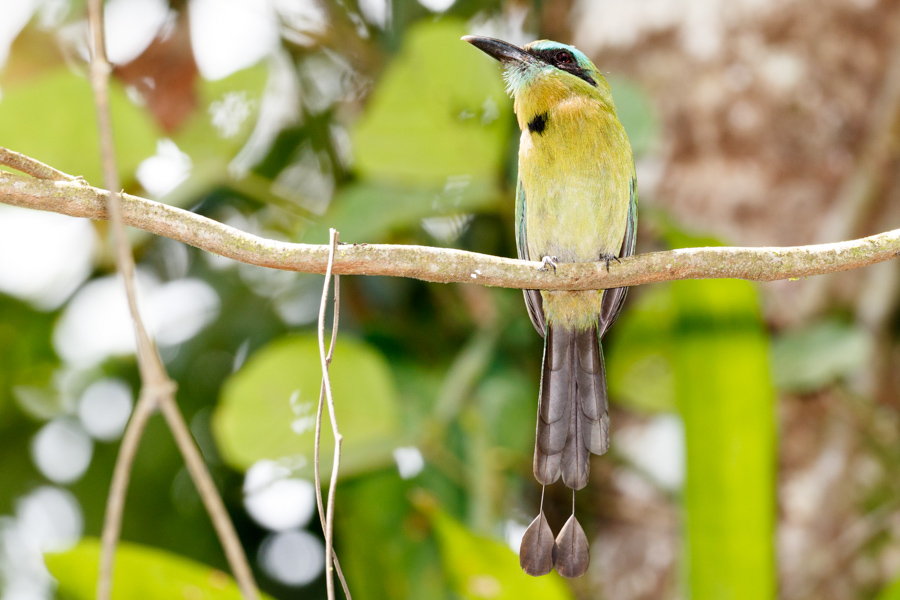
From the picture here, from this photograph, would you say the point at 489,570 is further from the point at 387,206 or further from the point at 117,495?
the point at 117,495

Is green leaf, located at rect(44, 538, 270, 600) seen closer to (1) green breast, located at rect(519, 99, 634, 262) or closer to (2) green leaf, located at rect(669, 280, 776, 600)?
(2) green leaf, located at rect(669, 280, 776, 600)

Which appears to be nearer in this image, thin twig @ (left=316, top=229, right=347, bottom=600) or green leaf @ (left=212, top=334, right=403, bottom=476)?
thin twig @ (left=316, top=229, right=347, bottom=600)

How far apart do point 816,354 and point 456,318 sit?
138cm

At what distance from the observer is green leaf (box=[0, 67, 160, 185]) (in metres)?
2.43

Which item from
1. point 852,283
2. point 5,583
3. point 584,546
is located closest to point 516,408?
point 852,283

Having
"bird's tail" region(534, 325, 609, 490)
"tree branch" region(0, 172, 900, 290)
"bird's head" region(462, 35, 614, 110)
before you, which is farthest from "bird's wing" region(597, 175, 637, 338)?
"tree branch" region(0, 172, 900, 290)

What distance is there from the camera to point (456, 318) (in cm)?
321

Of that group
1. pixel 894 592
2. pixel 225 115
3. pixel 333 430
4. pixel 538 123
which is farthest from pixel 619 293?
pixel 225 115

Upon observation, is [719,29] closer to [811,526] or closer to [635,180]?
[635,180]

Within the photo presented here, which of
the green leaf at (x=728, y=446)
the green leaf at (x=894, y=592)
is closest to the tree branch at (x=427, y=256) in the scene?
the green leaf at (x=728, y=446)

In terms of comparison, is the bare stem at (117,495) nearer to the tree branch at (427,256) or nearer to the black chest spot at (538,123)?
the tree branch at (427,256)

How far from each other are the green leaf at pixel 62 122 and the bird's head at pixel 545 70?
1057 mm

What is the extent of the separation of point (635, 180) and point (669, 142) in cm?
55

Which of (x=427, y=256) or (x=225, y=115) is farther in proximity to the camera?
(x=225, y=115)
